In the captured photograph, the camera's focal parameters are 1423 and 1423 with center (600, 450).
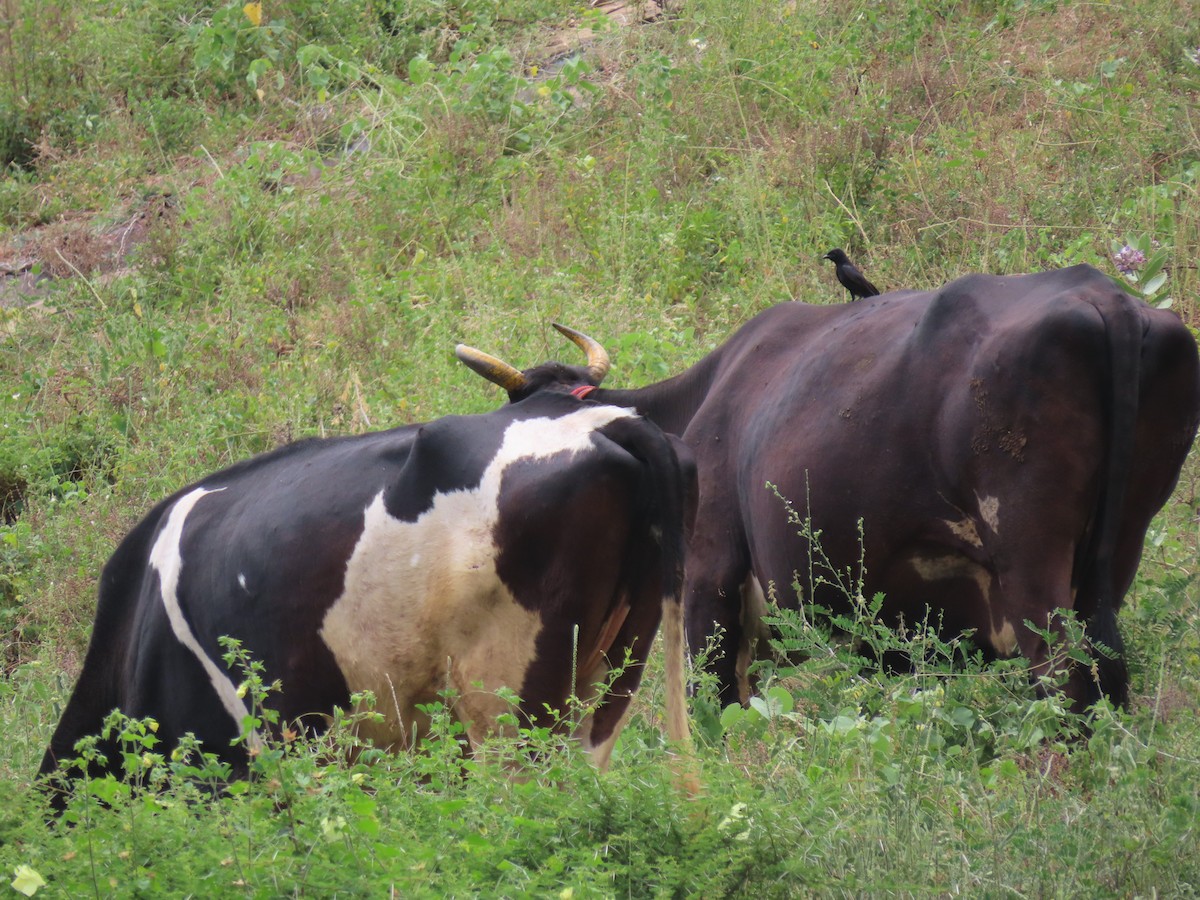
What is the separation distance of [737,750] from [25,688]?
12.6 ft

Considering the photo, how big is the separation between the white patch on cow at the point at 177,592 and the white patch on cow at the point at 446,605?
63 centimetres

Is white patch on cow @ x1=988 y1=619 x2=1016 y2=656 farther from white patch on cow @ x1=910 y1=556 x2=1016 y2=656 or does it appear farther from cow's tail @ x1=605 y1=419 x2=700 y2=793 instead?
cow's tail @ x1=605 y1=419 x2=700 y2=793

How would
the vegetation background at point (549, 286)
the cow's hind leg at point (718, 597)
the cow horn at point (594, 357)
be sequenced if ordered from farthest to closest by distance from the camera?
the cow's hind leg at point (718, 597) → the cow horn at point (594, 357) → the vegetation background at point (549, 286)

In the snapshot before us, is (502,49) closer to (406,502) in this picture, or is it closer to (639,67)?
(639,67)

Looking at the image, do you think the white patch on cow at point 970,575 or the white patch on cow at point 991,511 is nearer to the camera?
the white patch on cow at point 991,511

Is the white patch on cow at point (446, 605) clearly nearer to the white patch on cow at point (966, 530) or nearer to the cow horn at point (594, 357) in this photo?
the cow horn at point (594, 357)

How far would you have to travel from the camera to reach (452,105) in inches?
443

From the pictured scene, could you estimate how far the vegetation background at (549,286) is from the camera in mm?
3303

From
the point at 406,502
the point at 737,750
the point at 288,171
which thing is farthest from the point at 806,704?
the point at 288,171

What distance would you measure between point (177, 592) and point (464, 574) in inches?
57.0

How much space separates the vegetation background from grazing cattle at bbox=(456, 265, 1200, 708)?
27 centimetres

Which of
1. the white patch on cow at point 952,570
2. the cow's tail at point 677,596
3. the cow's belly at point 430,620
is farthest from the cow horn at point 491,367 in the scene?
the white patch on cow at point 952,570

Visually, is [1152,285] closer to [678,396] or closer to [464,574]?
[678,396]

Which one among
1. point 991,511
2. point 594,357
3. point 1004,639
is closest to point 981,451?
point 991,511
